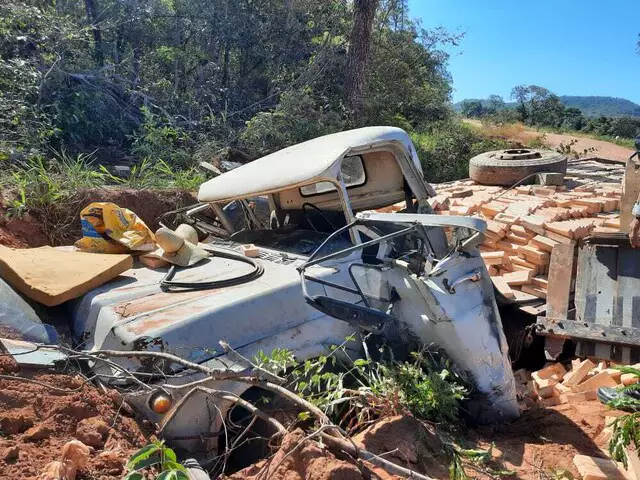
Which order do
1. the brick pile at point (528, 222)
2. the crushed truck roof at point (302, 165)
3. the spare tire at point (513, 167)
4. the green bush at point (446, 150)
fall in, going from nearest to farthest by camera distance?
1. the crushed truck roof at point (302, 165)
2. the brick pile at point (528, 222)
3. the spare tire at point (513, 167)
4. the green bush at point (446, 150)

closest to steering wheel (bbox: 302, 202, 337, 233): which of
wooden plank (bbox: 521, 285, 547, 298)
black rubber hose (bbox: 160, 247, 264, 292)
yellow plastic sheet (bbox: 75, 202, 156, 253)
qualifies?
black rubber hose (bbox: 160, 247, 264, 292)

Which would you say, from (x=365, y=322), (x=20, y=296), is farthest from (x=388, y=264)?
(x=20, y=296)

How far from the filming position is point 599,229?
6.18m

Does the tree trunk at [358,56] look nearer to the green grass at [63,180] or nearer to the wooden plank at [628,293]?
the green grass at [63,180]

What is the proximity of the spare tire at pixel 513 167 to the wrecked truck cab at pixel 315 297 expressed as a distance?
5.29 metres

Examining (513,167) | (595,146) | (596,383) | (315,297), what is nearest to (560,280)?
(596,383)

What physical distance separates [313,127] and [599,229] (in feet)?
19.2

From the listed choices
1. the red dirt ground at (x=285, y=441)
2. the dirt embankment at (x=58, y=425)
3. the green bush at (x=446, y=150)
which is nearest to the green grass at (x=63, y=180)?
the dirt embankment at (x=58, y=425)

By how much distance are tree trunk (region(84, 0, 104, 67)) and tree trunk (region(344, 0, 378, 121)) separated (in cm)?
505

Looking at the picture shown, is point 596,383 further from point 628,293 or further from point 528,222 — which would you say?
point 528,222

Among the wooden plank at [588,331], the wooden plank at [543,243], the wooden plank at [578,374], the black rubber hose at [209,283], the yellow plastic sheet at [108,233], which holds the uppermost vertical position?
the yellow plastic sheet at [108,233]

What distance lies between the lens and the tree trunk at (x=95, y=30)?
34.5 ft

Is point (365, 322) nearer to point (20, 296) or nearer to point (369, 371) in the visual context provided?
point (369, 371)

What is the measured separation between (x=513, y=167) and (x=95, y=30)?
8309mm
